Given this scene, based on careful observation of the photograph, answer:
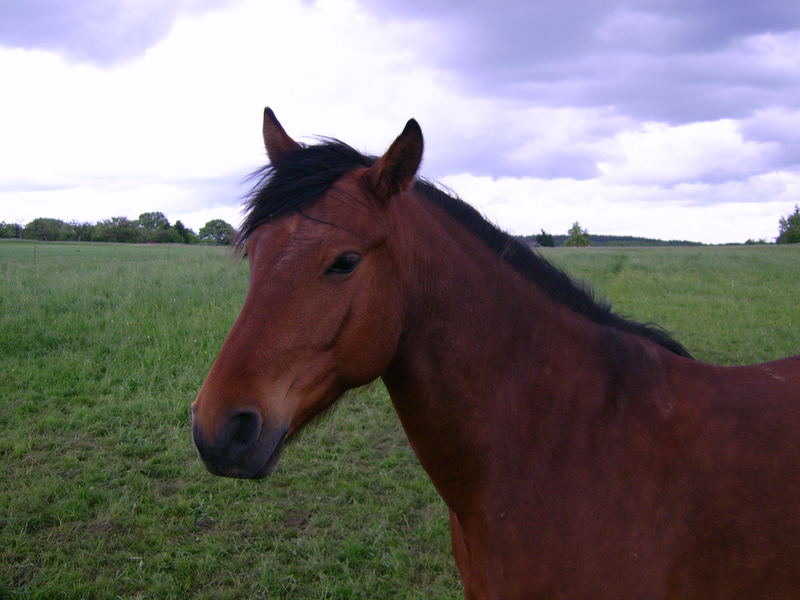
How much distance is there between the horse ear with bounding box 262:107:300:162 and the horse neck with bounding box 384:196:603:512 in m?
0.70

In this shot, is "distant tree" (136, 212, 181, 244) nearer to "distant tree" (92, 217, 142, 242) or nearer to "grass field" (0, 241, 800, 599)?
"distant tree" (92, 217, 142, 242)

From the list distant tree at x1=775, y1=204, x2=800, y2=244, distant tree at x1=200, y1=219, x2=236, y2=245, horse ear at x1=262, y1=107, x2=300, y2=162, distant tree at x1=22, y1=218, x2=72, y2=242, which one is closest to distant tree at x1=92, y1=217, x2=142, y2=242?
distant tree at x1=22, y1=218, x2=72, y2=242

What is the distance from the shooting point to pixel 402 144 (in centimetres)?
203

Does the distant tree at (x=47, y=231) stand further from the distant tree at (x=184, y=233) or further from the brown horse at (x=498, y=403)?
the brown horse at (x=498, y=403)

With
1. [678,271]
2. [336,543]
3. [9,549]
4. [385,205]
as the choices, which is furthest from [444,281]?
[678,271]

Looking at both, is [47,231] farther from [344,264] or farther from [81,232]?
[344,264]

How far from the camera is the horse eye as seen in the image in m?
1.93

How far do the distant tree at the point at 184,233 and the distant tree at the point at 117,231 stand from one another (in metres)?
4.71

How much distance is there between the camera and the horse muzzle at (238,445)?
1.71 metres

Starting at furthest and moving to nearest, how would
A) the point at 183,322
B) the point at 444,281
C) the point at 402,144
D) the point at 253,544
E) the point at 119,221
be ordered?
the point at 119,221 < the point at 183,322 < the point at 253,544 < the point at 444,281 < the point at 402,144

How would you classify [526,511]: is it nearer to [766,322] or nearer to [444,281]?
[444,281]

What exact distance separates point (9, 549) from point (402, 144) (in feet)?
15.2

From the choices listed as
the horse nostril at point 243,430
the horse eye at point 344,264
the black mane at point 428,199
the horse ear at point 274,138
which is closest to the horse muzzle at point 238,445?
the horse nostril at point 243,430

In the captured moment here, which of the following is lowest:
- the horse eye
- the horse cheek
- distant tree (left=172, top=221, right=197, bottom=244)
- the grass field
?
the grass field
